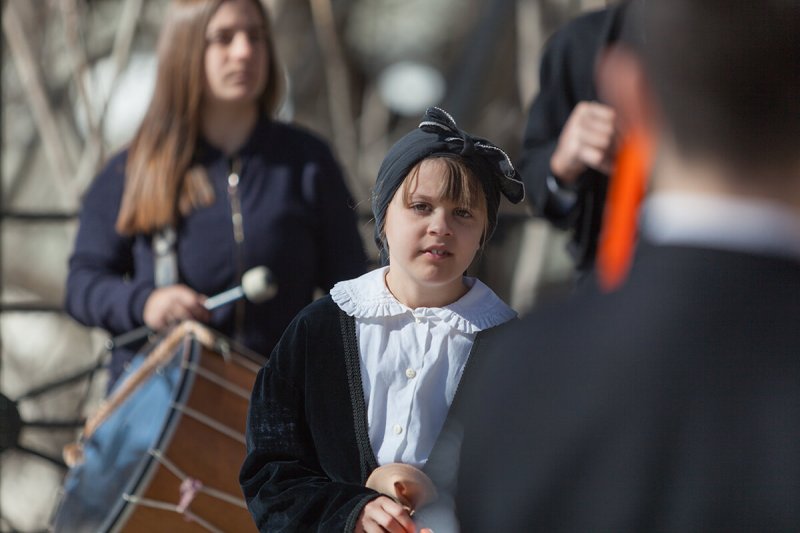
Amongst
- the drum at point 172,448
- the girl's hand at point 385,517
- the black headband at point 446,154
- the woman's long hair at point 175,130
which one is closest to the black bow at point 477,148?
the black headband at point 446,154

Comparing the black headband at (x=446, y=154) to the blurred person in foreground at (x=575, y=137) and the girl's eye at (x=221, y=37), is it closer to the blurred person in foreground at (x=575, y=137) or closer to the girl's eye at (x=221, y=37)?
the blurred person in foreground at (x=575, y=137)

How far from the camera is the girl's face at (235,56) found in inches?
109

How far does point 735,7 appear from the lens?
1062mm

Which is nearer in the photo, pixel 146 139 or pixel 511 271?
pixel 146 139

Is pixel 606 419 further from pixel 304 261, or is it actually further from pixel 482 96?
pixel 482 96

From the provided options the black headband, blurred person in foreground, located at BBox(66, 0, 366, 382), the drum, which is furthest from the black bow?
blurred person in foreground, located at BBox(66, 0, 366, 382)

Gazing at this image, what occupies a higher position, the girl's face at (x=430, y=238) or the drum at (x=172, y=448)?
the girl's face at (x=430, y=238)

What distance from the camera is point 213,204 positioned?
2.71 metres

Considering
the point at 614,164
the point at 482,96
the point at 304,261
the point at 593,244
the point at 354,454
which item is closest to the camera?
the point at 354,454

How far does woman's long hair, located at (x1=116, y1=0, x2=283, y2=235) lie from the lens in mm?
2721

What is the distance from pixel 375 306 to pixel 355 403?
114 millimetres

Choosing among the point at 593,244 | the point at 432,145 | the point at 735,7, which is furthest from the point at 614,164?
the point at 735,7

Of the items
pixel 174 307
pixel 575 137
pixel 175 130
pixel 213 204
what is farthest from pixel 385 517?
pixel 175 130

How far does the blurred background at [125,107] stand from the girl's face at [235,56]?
4.27 feet
